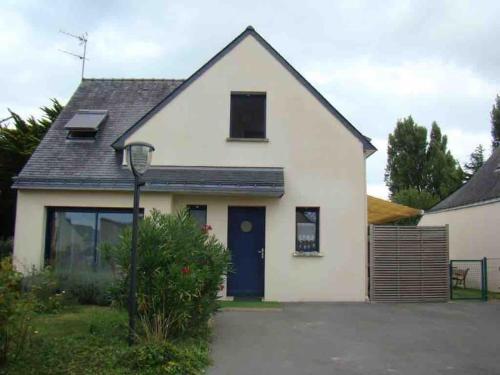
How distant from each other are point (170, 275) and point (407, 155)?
43.2 metres

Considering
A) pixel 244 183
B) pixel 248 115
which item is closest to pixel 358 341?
pixel 244 183

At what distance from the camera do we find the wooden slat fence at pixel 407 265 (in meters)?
13.9

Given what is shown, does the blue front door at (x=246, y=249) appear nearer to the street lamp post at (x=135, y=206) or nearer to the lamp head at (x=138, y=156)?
the street lamp post at (x=135, y=206)

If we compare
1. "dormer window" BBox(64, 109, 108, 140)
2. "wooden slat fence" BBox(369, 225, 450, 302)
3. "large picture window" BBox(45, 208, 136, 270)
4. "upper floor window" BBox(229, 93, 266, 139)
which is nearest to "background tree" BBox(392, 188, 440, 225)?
"wooden slat fence" BBox(369, 225, 450, 302)

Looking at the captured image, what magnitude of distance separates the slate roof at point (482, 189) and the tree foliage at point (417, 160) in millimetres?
21200

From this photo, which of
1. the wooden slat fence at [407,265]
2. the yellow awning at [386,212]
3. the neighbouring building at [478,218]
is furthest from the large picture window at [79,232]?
the neighbouring building at [478,218]

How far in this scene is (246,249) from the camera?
14.5 meters

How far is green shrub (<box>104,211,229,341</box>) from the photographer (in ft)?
26.9

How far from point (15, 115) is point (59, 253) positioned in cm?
983

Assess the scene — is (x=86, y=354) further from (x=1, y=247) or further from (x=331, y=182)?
(x=1, y=247)

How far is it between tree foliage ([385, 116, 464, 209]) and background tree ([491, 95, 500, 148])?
3777mm

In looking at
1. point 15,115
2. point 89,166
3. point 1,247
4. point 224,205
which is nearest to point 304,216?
point 224,205

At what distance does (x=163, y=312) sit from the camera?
8.29 m

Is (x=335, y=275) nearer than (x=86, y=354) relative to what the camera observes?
No
